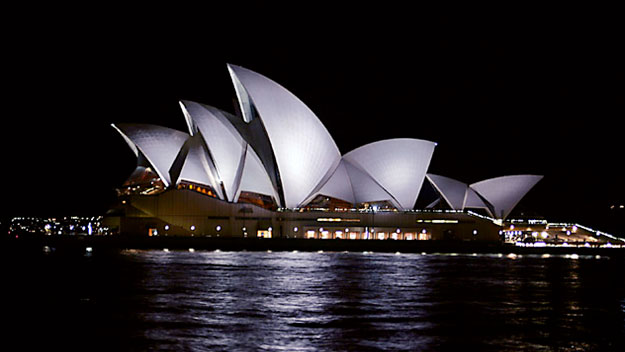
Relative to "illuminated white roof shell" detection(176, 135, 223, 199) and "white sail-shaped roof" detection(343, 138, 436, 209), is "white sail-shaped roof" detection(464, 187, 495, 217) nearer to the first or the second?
"white sail-shaped roof" detection(343, 138, 436, 209)

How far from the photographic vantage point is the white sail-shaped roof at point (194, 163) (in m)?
49.8

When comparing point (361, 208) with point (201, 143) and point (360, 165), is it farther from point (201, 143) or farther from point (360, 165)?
point (201, 143)

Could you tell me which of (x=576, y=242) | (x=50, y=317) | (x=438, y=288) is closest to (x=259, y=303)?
(x=50, y=317)

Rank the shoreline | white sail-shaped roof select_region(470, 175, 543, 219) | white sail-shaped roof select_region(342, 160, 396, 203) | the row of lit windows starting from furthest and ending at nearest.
→ white sail-shaped roof select_region(470, 175, 543, 219) < white sail-shaped roof select_region(342, 160, 396, 203) < the row of lit windows < the shoreline

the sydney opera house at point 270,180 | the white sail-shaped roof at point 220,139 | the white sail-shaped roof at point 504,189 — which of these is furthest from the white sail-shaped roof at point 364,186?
the white sail-shaped roof at point 504,189

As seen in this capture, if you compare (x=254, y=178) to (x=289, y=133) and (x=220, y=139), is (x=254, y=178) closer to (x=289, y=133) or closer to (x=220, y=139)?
(x=220, y=139)

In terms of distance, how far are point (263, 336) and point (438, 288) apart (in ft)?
34.0

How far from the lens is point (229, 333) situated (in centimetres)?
1435

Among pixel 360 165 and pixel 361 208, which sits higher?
pixel 360 165

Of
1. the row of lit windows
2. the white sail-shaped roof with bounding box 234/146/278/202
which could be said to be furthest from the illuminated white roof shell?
the white sail-shaped roof with bounding box 234/146/278/202

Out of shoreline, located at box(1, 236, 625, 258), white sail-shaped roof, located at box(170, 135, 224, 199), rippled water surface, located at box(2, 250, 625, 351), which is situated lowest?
rippled water surface, located at box(2, 250, 625, 351)

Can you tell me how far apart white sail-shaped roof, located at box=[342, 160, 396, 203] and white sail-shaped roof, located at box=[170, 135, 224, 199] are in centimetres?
1136

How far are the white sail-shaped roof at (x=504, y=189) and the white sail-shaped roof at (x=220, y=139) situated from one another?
22.9m

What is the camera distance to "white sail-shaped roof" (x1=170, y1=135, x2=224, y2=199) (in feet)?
163
